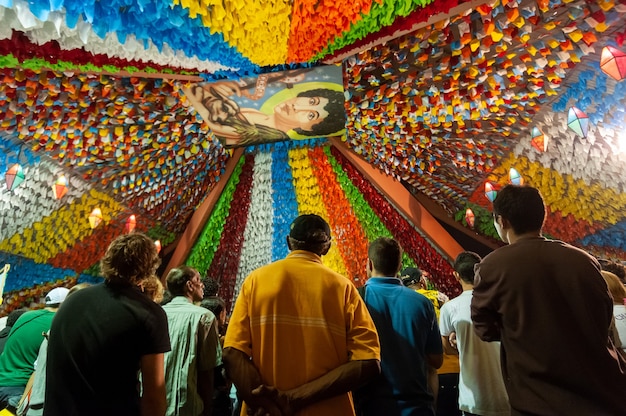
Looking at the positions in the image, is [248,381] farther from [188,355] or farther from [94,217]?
[94,217]

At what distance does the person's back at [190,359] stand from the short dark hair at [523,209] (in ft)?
5.19

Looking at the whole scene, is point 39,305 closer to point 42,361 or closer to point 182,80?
point 182,80

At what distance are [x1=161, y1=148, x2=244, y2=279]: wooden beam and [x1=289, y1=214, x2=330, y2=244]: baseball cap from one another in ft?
12.3

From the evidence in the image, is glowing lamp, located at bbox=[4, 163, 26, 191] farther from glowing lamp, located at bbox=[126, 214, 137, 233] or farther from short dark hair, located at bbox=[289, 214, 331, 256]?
short dark hair, located at bbox=[289, 214, 331, 256]

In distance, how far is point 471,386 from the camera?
220 cm

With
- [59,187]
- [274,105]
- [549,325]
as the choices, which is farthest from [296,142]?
[549,325]

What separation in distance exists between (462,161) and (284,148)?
2.13 metres

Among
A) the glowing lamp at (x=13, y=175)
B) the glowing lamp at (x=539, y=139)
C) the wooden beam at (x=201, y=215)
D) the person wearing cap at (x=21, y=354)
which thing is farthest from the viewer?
the wooden beam at (x=201, y=215)

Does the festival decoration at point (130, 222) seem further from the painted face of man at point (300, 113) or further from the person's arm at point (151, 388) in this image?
the person's arm at point (151, 388)

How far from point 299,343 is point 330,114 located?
328 cm

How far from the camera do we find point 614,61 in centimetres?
313

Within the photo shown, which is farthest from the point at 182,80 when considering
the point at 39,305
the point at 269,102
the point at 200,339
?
the point at 39,305

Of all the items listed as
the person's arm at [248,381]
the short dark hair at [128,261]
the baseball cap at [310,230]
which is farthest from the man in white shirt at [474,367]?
the short dark hair at [128,261]

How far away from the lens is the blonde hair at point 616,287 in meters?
2.58
